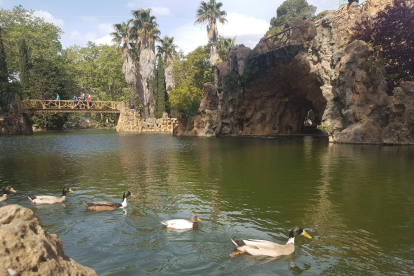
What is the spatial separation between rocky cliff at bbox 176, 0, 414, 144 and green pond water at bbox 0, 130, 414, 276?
472 inches

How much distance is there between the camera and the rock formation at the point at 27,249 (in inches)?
153

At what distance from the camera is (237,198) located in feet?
43.5

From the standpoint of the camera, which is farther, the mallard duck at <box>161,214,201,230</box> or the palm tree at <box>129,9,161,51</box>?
the palm tree at <box>129,9,161,51</box>

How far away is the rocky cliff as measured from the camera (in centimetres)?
3281

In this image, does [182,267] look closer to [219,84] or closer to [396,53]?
[396,53]

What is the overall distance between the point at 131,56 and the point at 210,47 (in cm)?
2079

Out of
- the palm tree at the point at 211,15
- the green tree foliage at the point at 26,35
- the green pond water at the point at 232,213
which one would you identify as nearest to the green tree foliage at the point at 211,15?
the palm tree at the point at 211,15

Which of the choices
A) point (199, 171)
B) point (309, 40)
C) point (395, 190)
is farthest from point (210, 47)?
point (395, 190)

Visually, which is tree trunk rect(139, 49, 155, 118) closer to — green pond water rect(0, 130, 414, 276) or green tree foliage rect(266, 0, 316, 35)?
green tree foliage rect(266, 0, 316, 35)

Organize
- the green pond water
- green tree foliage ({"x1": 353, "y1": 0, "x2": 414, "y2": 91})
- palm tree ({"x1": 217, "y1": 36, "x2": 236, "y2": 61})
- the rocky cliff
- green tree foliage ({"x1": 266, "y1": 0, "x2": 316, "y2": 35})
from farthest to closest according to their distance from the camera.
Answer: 1. green tree foliage ({"x1": 266, "y1": 0, "x2": 316, "y2": 35})
2. palm tree ({"x1": 217, "y1": 36, "x2": 236, "y2": 61})
3. green tree foliage ({"x1": 353, "y1": 0, "x2": 414, "y2": 91})
4. the rocky cliff
5. the green pond water

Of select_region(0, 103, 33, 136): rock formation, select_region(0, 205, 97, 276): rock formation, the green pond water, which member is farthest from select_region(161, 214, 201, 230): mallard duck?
select_region(0, 103, 33, 136): rock formation

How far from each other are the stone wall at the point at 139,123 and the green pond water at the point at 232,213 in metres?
52.0

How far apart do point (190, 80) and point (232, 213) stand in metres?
53.9

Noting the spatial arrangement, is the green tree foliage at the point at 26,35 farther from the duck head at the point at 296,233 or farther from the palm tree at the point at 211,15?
the duck head at the point at 296,233
